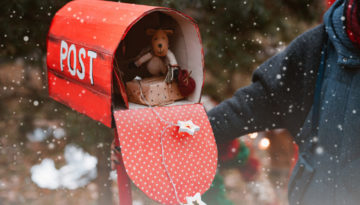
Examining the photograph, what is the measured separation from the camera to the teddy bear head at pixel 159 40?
37.6 inches

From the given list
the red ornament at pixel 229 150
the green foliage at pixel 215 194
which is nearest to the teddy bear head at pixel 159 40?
the red ornament at pixel 229 150

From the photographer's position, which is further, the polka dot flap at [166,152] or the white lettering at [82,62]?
the white lettering at [82,62]

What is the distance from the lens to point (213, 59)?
172 cm

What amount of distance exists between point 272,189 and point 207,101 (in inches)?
70.2

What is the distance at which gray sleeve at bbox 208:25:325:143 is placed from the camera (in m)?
1.06

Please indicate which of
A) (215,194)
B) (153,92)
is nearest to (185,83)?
(153,92)

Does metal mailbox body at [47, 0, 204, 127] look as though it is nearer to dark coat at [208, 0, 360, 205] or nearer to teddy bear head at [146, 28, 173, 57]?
teddy bear head at [146, 28, 173, 57]

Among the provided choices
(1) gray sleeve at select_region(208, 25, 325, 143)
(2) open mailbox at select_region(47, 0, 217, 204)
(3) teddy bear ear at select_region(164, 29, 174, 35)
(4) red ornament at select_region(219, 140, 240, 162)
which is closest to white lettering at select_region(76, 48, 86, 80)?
(2) open mailbox at select_region(47, 0, 217, 204)

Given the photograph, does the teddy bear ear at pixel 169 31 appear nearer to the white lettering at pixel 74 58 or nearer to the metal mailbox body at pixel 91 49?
the metal mailbox body at pixel 91 49

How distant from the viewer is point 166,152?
80 cm

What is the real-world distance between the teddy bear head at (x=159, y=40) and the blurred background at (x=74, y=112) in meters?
0.42

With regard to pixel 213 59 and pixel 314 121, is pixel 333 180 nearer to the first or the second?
pixel 314 121

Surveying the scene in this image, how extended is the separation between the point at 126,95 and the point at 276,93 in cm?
Result: 48

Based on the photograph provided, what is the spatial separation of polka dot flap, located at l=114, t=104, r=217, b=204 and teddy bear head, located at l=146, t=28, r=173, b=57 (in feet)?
0.62
